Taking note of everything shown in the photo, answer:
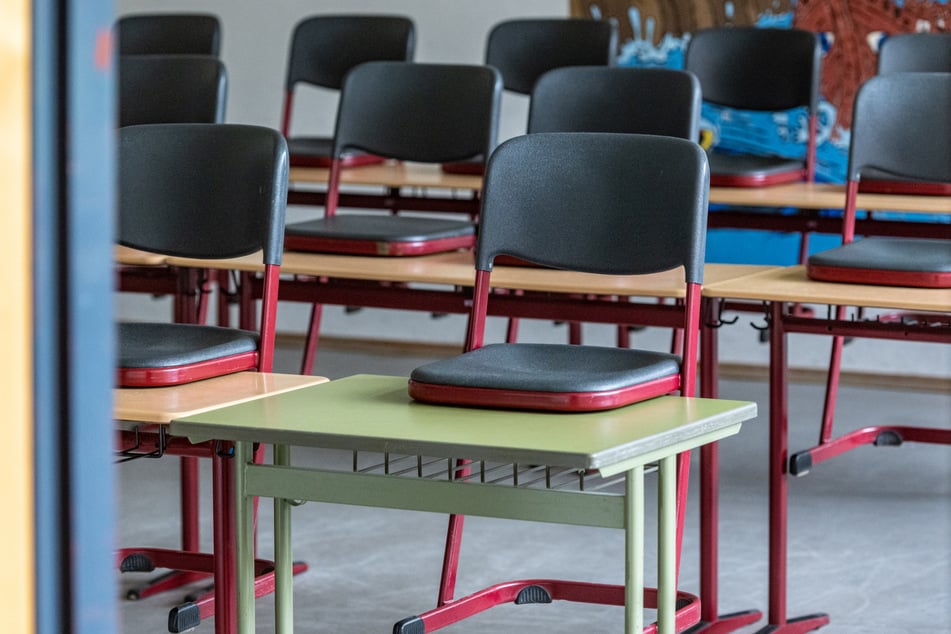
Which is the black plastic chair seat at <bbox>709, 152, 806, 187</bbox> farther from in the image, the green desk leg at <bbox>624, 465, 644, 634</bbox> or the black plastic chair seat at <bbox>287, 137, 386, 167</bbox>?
the green desk leg at <bbox>624, 465, 644, 634</bbox>

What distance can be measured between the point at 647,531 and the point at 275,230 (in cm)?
160

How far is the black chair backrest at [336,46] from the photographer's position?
203 inches

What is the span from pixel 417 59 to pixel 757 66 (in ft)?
6.10

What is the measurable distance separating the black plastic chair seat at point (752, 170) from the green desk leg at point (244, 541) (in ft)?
8.03

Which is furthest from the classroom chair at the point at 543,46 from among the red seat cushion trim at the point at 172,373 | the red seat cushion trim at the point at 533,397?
the red seat cushion trim at the point at 533,397

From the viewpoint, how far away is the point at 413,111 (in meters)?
4.05

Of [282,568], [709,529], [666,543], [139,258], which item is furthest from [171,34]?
[666,543]

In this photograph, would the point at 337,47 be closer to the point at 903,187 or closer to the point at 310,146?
the point at 310,146

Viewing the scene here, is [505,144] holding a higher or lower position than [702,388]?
higher

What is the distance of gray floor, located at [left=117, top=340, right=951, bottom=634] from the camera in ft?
10.4

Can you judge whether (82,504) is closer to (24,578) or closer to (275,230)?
(24,578)

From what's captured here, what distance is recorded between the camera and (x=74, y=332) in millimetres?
976

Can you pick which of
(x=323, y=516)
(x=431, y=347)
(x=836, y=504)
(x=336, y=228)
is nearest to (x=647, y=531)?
(x=836, y=504)

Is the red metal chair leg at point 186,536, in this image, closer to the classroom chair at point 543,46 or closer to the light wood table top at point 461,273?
the light wood table top at point 461,273
